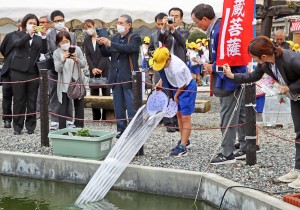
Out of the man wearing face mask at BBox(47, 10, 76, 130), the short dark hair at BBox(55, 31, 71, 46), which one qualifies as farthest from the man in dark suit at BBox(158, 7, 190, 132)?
the man wearing face mask at BBox(47, 10, 76, 130)

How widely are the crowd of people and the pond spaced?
1.00m

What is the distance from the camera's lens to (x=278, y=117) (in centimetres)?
1041

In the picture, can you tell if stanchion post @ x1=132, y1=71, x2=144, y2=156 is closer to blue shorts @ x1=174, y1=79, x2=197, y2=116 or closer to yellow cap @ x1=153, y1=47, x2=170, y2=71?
yellow cap @ x1=153, y1=47, x2=170, y2=71

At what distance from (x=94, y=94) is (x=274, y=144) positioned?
5.00 meters

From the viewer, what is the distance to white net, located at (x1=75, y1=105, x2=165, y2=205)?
242 inches

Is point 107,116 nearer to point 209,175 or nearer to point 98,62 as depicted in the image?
point 98,62

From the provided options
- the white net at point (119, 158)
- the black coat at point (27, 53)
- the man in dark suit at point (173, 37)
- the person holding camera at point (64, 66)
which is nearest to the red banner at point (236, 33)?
the white net at point (119, 158)

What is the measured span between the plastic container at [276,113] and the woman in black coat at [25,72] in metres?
4.18

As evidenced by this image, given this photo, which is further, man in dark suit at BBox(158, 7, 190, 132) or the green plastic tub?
man in dark suit at BBox(158, 7, 190, 132)

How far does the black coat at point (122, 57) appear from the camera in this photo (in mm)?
8281

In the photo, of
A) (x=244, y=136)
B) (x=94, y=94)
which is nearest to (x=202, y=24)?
(x=244, y=136)

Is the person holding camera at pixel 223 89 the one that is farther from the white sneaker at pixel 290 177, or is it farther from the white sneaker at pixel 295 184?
the white sneaker at pixel 295 184

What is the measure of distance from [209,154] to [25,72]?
356 cm

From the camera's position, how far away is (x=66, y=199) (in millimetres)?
6203
